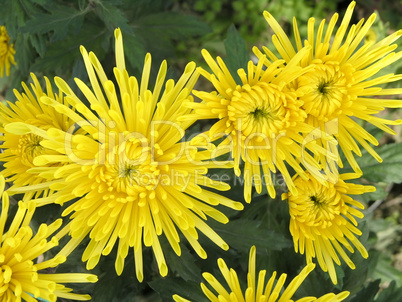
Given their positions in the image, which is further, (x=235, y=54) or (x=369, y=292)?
(x=369, y=292)


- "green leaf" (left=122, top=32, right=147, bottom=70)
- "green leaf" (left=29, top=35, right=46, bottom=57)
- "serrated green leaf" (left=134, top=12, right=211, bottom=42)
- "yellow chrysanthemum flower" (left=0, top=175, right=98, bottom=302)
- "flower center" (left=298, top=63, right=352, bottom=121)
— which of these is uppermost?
"serrated green leaf" (left=134, top=12, right=211, bottom=42)

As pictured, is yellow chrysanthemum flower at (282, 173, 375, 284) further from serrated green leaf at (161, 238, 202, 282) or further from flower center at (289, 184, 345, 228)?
serrated green leaf at (161, 238, 202, 282)

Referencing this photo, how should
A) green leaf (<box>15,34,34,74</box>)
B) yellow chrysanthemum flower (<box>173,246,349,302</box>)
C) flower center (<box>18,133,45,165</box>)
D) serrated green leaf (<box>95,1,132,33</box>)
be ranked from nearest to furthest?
yellow chrysanthemum flower (<box>173,246,349,302</box>)
flower center (<box>18,133,45,165</box>)
serrated green leaf (<box>95,1,132,33</box>)
green leaf (<box>15,34,34,74</box>)

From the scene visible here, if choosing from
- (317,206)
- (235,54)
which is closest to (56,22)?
(235,54)

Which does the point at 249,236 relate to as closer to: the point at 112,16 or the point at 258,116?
the point at 258,116

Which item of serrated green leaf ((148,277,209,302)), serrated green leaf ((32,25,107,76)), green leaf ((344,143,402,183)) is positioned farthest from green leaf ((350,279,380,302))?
serrated green leaf ((32,25,107,76))

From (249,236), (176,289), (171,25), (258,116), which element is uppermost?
(171,25)

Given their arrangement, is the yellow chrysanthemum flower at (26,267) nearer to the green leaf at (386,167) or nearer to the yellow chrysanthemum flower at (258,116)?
the yellow chrysanthemum flower at (258,116)

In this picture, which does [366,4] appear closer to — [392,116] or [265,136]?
[392,116]
